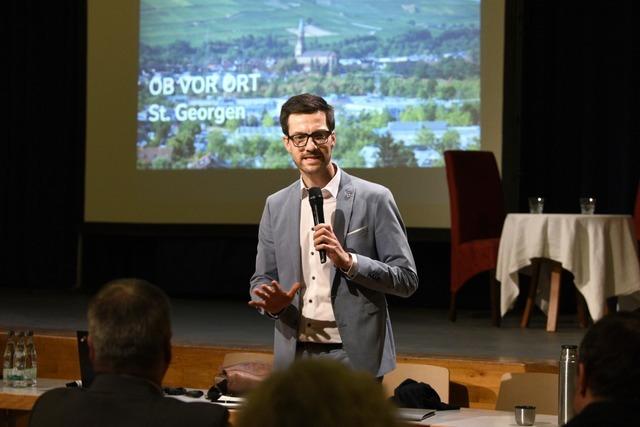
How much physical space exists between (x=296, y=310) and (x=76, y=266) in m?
5.84

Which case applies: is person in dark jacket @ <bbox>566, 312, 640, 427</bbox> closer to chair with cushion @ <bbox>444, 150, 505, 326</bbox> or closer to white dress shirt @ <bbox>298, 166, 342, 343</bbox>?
white dress shirt @ <bbox>298, 166, 342, 343</bbox>

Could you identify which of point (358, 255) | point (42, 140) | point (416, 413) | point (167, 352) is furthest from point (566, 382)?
point (42, 140)

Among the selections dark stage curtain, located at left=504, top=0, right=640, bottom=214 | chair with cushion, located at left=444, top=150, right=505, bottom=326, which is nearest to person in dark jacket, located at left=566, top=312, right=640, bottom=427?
chair with cushion, located at left=444, top=150, right=505, bottom=326

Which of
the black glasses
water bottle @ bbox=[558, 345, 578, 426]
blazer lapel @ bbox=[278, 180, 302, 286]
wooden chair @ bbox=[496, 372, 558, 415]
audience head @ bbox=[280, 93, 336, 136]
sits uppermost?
audience head @ bbox=[280, 93, 336, 136]

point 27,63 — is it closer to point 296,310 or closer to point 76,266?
point 76,266

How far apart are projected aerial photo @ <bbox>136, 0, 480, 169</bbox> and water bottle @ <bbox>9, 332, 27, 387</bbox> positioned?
3.88m

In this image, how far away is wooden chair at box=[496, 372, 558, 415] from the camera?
11.4ft

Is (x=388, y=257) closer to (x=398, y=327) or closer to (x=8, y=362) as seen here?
(x=8, y=362)

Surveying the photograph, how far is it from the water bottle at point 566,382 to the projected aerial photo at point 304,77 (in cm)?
417

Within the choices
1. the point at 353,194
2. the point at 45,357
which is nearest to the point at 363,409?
the point at 353,194

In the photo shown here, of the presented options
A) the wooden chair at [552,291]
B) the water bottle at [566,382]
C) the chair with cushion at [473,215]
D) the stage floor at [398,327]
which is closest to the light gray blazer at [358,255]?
the water bottle at [566,382]

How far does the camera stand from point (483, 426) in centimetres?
292

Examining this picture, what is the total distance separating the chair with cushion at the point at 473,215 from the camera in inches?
252

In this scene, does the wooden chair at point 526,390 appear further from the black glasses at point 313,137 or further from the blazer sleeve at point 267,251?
the black glasses at point 313,137
